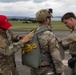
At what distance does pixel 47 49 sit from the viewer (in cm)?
481

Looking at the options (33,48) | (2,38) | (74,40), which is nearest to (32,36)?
(33,48)

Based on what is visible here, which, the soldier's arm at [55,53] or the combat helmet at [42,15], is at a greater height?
the combat helmet at [42,15]

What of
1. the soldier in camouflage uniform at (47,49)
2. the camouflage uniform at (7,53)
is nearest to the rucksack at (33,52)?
the soldier in camouflage uniform at (47,49)

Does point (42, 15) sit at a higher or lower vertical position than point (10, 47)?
higher

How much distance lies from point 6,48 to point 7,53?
0.08 meters

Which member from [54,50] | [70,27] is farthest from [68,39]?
[54,50]

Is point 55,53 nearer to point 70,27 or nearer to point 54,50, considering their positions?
point 54,50

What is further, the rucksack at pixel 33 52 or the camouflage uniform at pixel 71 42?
the camouflage uniform at pixel 71 42

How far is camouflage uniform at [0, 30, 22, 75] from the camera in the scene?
15.7 ft

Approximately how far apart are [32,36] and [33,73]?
64 cm

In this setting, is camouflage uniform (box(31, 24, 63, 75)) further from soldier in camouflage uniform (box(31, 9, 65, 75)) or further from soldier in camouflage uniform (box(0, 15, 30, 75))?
soldier in camouflage uniform (box(0, 15, 30, 75))

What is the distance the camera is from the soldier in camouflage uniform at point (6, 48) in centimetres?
478

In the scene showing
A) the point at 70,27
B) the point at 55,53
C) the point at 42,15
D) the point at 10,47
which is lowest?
the point at 55,53

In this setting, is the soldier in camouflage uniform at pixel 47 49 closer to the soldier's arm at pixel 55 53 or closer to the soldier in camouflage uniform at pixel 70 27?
the soldier's arm at pixel 55 53
